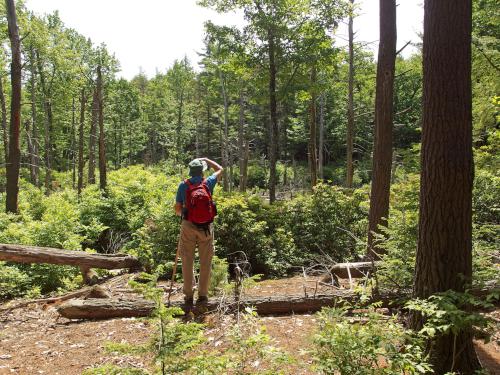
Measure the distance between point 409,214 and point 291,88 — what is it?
9.38m

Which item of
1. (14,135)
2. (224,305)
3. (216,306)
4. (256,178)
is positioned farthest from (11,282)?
(256,178)

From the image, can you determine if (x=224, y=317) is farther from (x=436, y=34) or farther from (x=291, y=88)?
(x=291, y=88)

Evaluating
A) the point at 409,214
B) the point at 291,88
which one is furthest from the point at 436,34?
the point at 291,88

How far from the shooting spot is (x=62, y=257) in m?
8.80

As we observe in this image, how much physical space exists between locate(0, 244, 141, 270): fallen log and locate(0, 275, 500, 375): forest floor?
1554 millimetres

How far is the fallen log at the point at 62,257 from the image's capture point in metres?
8.37

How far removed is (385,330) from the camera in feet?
10.4

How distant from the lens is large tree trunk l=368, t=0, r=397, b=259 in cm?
799

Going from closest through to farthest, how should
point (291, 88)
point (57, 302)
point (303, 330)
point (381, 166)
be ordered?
1. point (303, 330)
2. point (57, 302)
3. point (381, 166)
4. point (291, 88)

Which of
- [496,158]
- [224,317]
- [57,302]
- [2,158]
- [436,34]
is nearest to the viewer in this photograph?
[436,34]

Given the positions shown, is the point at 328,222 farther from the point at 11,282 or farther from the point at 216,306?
the point at 11,282

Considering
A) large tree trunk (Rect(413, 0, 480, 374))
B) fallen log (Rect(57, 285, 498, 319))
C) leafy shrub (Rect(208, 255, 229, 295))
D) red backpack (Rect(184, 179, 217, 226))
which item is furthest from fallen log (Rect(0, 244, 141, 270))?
large tree trunk (Rect(413, 0, 480, 374))

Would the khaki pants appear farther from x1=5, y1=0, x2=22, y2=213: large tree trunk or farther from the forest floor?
x1=5, y1=0, x2=22, y2=213: large tree trunk

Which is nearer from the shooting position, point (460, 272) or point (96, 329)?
point (460, 272)
